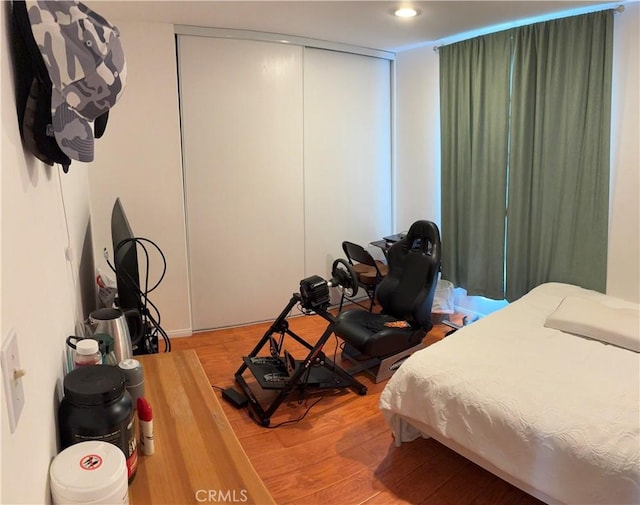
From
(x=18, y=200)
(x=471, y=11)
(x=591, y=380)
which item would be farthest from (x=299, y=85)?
(x=18, y=200)

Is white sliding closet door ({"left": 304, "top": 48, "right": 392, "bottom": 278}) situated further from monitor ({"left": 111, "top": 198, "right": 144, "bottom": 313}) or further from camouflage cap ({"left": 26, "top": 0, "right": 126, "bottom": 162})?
camouflage cap ({"left": 26, "top": 0, "right": 126, "bottom": 162})

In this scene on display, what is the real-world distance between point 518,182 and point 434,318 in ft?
4.33

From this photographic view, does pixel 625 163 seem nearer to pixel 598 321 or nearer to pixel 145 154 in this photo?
pixel 598 321

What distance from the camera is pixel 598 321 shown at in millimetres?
2615

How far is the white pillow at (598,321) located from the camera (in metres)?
2.50

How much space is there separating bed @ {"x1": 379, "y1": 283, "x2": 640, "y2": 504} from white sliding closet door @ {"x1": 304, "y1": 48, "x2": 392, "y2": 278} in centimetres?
202

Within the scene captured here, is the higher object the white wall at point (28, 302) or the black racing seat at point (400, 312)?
the white wall at point (28, 302)

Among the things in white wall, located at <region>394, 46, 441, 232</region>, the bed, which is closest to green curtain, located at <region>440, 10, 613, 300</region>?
white wall, located at <region>394, 46, 441, 232</region>

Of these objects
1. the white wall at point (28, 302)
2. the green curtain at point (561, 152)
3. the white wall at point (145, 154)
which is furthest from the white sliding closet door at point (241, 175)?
the white wall at point (28, 302)

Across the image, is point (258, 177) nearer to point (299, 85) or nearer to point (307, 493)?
point (299, 85)

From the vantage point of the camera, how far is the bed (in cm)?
174

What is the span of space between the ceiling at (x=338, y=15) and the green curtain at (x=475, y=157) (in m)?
0.23

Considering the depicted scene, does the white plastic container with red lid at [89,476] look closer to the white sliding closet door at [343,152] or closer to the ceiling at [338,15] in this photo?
the ceiling at [338,15]

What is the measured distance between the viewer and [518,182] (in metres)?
3.59
